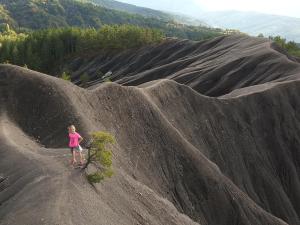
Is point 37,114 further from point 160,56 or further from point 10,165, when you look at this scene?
point 160,56

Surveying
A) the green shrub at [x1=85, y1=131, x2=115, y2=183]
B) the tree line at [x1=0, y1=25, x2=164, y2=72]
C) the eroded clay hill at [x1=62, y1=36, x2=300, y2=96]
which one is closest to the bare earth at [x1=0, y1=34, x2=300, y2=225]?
the green shrub at [x1=85, y1=131, x2=115, y2=183]

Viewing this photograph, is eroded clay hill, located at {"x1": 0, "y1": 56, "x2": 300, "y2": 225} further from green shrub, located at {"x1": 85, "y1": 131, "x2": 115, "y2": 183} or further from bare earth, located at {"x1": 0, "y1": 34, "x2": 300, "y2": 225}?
green shrub, located at {"x1": 85, "y1": 131, "x2": 115, "y2": 183}

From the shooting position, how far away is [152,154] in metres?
52.1

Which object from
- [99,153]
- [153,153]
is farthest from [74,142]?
[153,153]

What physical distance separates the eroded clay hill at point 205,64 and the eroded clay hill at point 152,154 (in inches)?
773

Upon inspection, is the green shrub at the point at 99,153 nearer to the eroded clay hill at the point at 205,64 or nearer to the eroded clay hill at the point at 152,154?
the eroded clay hill at the point at 152,154

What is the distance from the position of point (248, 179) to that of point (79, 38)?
135148mm

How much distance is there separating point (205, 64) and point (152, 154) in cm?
7854

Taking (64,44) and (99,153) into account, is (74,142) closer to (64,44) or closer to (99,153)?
(99,153)

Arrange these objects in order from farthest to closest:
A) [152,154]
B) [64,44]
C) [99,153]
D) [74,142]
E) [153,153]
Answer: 1. [64,44]
2. [153,153]
3. [152,154]
4. [74,142]
5. [99,153]

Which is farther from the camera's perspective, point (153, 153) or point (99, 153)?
point (153, 153)

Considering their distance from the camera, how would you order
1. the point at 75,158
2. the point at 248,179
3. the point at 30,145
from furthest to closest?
1. the point at 248,179
2. the point at 30,145
3. the point at 75,158

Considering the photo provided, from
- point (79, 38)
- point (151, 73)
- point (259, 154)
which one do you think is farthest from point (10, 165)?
point (79, 38)

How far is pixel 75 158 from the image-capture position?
3195 centimetres
